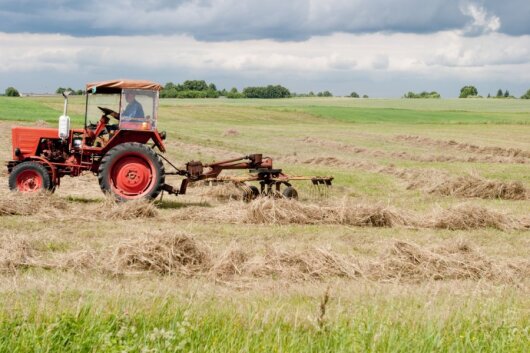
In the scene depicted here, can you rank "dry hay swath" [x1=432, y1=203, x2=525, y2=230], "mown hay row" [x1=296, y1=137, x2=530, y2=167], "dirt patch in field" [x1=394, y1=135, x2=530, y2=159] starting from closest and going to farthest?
"dry hay swath" [x1=432, y1=203, x2=525, y2=230] < "mown hay row" [x1=296, y1=137, x2=530, y2=167] < "dirt patch in field" [x1=394, y1=135, x2=530, y2=159]

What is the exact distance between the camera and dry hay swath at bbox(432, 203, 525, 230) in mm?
11617

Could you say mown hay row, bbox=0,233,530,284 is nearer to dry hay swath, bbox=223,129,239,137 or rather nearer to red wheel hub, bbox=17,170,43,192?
red wheel hub, bbox=17,170,43,192

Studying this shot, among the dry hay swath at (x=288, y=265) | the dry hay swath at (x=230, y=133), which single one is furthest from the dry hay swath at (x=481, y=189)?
the dry hay swath at (x=230, y=133)

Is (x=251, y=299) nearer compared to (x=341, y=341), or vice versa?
(x=341, y=341)

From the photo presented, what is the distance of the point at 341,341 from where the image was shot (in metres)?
4.66

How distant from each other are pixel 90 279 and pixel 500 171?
15.6 metres

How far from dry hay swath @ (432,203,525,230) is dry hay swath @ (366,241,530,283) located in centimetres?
293

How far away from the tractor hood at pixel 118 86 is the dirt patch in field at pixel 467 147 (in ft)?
54.1

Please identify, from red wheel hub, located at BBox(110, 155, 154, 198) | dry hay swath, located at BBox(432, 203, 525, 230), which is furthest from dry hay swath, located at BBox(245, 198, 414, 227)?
red wheel hub, located at BBox(110, 155, 154, 198)

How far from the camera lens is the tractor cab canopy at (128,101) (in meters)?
12.9

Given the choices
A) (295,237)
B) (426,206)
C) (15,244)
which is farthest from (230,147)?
(15,244)

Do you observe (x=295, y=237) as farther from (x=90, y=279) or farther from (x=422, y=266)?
(x=90, y=279)

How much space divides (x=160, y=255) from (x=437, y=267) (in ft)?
10.2

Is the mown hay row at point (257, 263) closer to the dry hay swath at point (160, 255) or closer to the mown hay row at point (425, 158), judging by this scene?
the dry hay swath at point (160, 255)
